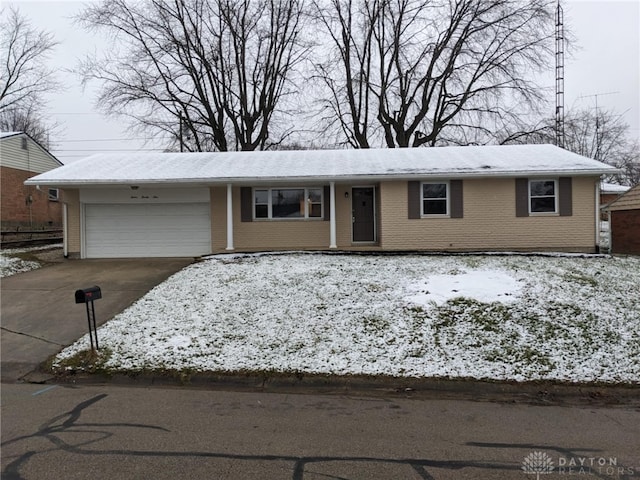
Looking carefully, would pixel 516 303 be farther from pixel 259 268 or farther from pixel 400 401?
pixel 259 268

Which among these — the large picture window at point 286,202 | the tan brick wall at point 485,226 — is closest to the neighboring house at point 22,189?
the large picture window at point 286,202

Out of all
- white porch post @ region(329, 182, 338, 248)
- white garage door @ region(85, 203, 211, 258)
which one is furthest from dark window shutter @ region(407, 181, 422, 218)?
white garage door @ region(85, 203, 211, 258)

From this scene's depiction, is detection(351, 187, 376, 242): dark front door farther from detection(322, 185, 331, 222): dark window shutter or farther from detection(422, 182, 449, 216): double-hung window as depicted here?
detection(422, 182, 449, 216): double-hung window


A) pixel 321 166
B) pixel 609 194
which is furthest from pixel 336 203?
pixel 609 194

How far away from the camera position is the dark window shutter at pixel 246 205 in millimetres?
14797

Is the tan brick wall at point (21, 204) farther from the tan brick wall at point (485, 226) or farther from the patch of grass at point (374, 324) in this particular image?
the patch of grass at point (374, 324)

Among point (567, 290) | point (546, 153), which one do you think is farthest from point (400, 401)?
point (546, 153)

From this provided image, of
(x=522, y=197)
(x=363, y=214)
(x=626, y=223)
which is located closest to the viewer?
(x=522, y=197)

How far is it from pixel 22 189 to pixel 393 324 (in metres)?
25.7

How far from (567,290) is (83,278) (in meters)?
11.6

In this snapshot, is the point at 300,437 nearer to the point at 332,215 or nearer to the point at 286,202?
the point at 332,215

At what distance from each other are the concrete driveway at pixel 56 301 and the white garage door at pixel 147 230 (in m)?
0.98

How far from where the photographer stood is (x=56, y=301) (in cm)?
886

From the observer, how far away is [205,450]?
11.4 ft
